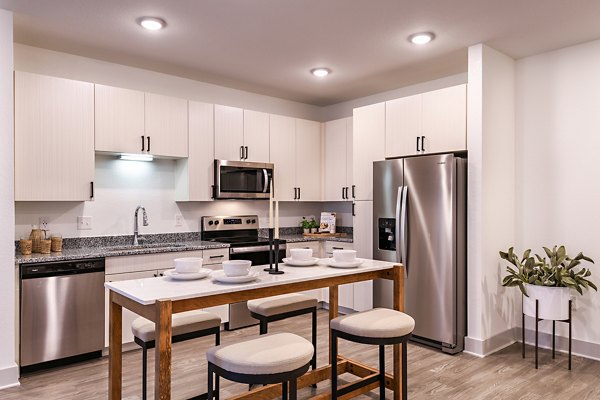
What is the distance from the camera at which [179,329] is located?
8.15 ft

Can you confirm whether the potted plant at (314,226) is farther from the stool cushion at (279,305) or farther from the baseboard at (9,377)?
the baseboard at (9,377)

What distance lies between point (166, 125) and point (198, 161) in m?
0.48

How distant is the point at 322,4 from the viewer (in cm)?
291

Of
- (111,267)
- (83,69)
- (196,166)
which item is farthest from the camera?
(196,166)

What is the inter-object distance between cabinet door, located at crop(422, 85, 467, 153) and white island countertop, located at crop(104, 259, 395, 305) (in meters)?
1.85

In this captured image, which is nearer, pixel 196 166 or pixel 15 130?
pixel 15 130

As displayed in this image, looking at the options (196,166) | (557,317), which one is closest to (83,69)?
(196,166)

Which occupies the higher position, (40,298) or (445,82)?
(445,82)

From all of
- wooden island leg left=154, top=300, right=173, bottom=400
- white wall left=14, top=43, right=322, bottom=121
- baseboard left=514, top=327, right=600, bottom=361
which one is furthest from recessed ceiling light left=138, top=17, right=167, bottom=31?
baseboard left=514, top=327, right=600, bottom=361

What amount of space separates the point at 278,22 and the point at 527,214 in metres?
2.81

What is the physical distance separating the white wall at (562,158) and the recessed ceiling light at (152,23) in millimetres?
3216

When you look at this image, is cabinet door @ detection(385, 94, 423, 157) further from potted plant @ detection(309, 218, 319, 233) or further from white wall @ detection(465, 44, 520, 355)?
potted plant @ detection(309, 218, 319, 233)

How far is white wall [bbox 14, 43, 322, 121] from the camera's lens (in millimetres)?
3736

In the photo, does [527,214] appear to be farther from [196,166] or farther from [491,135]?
[196,166]
